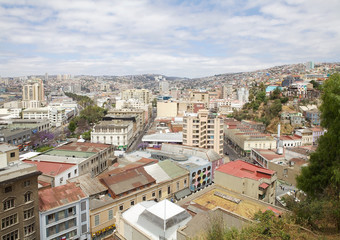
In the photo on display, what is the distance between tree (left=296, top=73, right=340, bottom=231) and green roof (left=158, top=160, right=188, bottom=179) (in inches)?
515

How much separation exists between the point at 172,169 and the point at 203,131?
1506 cm

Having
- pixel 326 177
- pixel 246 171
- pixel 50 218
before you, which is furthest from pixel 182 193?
pixel 326 177

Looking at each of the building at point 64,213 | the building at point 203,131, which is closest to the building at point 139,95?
the building at point 203,131

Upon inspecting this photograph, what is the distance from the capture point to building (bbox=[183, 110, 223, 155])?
38531 millimetres

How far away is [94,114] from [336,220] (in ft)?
226

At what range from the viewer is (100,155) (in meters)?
29.7

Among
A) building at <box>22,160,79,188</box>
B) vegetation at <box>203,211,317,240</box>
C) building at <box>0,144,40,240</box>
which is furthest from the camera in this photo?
building at <box>22,160,79,188</box>

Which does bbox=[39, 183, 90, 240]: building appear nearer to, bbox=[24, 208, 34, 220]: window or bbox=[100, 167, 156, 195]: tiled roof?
bbox=[24, 208, 34, 220]: window

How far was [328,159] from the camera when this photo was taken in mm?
11625

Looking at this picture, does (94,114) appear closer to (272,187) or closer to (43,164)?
(43,164)

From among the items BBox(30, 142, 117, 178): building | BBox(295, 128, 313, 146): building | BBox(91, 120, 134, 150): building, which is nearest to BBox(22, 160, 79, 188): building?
BBox(30, 142, 117, 178): building

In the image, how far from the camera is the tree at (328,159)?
10555 millimetres

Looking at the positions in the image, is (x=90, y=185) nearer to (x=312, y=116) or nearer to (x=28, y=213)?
(x=28, y=213)

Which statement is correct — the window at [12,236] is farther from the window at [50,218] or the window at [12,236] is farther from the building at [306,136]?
the building at [306,136]
